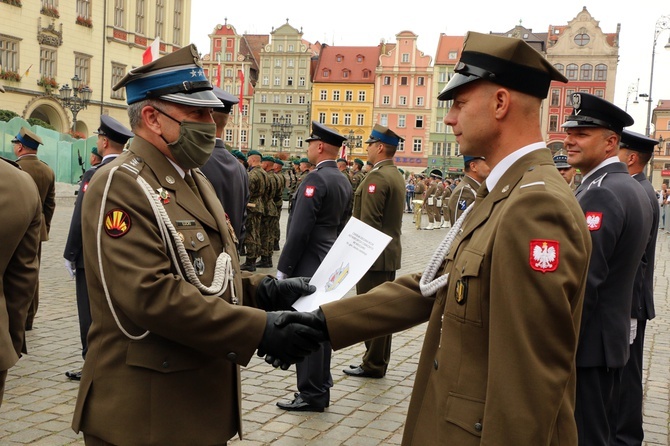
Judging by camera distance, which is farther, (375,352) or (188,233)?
(375,352)

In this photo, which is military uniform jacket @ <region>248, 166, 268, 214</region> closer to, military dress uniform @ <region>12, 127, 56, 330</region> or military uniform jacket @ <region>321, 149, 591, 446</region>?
military dress uniform @ <region>12, 127, 56, 330</region>

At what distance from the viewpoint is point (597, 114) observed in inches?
168

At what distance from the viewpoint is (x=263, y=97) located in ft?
270

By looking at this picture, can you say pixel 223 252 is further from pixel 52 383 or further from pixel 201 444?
pixel 52 383

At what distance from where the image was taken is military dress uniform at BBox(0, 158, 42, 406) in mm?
3084

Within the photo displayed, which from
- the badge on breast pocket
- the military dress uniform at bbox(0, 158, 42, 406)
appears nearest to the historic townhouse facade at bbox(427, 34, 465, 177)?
the military dress uniform at bbox(0, 158, 42, 406)

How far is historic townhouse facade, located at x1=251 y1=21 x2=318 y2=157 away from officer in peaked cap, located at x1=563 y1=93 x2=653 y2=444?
3043 inches

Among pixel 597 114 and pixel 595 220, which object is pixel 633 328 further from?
pixel 597 114

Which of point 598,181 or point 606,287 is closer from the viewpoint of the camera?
point 606,287

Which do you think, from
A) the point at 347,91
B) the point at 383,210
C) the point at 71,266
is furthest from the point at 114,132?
the point at 347,91

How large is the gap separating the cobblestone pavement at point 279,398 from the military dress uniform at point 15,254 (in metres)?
1.72

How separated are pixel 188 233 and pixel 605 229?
2.43 metres

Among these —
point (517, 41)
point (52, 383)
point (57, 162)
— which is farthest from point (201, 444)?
point (57, 162)

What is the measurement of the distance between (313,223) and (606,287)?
2703mm
